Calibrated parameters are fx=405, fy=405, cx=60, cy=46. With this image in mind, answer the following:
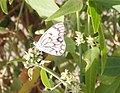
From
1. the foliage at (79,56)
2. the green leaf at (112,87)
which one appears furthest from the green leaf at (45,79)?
the green leaf at (112,87)

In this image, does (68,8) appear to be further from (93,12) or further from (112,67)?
(112,67)

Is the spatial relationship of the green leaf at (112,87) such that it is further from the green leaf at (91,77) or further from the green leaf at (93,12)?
the green leaf at (93,12)

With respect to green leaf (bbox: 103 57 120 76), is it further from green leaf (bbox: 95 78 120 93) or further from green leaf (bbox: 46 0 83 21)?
green leaf (bbox: 46 0 83 21)

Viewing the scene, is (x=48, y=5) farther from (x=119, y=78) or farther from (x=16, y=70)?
(x=16, y=70)

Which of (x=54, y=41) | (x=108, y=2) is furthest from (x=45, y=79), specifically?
(x=108, y=2)

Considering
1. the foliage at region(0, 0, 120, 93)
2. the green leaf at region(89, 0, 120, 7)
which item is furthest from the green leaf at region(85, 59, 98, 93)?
the green leaf at region(89, 0, 120, 7)
